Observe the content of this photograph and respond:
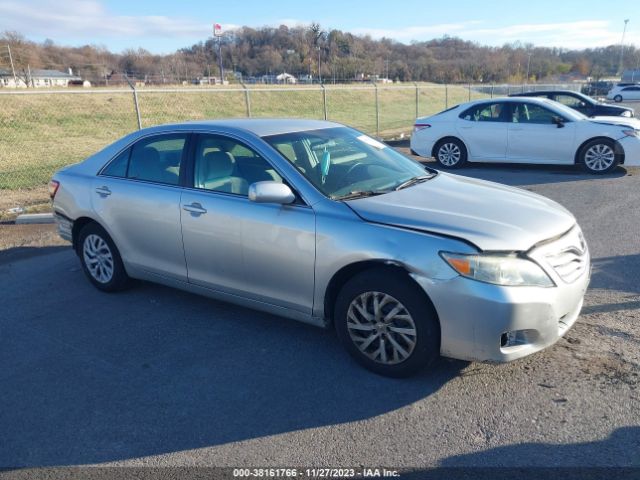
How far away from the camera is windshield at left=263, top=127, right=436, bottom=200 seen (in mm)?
3926

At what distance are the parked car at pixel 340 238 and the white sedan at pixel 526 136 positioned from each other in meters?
7.06

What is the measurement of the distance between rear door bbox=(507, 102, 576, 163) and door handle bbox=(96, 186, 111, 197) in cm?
863

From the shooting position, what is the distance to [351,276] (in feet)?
11.7

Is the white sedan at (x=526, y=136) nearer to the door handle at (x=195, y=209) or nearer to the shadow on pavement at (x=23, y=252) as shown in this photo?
the shadow on pavement at (x=23, y=252)

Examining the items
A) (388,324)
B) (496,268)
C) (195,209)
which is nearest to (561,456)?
(496,268)

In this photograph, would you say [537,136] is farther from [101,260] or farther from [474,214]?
[101,260]

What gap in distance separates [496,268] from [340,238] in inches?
38.3

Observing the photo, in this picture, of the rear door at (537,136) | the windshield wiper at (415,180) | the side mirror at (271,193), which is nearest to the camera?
the side mirror at (271,193)

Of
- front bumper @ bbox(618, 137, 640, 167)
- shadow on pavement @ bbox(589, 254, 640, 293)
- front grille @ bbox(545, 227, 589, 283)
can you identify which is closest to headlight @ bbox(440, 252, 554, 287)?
front grille @ bbox(545, 227, 589, 283)

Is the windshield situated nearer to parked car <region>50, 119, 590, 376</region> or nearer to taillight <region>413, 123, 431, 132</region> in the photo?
parked car <region>50, 119, 590, 376</region>

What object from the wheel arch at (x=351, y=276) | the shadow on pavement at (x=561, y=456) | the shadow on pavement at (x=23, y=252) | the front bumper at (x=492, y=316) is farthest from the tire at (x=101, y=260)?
the shadow on pavement at (x=561, y=456)

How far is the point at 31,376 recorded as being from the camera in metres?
3.67

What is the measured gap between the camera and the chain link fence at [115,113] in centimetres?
1177

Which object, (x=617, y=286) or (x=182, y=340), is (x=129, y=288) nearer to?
(x=182, y=340)
